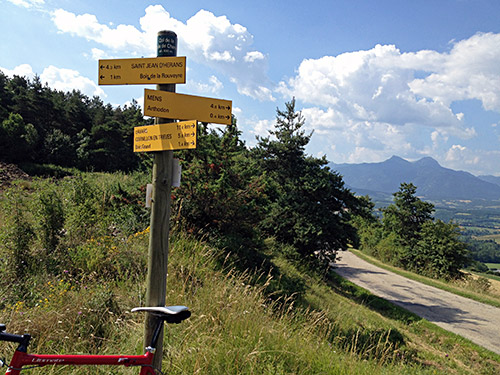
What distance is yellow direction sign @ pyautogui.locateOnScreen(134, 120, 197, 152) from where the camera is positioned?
7.36 feet

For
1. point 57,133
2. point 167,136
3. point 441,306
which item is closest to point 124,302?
point 167,136

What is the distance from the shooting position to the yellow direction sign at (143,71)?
2461mm

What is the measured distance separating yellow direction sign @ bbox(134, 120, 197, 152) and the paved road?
11.2 metres

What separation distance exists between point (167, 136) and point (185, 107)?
0.29 metres

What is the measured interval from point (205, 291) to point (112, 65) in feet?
9.06

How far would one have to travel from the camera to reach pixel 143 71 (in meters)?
2.54

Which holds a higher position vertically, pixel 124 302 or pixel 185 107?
pixel 185 107

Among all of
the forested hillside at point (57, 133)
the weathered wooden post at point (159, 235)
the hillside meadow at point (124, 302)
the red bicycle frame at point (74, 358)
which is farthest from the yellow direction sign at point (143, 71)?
the forested hillside at point (57, 133)

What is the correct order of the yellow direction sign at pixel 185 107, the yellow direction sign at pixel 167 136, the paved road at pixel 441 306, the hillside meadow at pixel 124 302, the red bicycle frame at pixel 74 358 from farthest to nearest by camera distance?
the paved road at pixel 441 306, the hillside meadow at pixel 124 302, the yellow direction sign at pixel 185 107, the yellow direction sign at pixel 167 136, the red bicycle frame at pixel 74 358

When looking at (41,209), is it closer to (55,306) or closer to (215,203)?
(55,306)

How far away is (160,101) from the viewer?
95.7 inches

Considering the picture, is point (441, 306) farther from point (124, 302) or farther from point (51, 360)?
point (51, 360)

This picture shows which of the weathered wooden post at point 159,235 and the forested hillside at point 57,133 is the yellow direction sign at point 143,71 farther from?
the forested hillside at point 57,133

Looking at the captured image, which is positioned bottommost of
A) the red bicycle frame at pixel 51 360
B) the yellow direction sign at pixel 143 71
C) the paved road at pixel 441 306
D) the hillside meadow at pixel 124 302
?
the paved road at pixel 441 306
